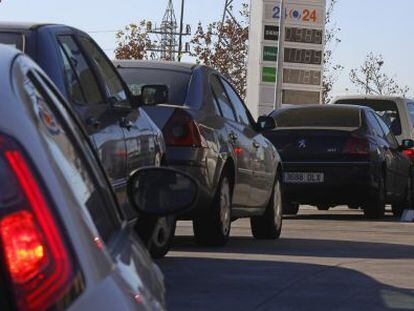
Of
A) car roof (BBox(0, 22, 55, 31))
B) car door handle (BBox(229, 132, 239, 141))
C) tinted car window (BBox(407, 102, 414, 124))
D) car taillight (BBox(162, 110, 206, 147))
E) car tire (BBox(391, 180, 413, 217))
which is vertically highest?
car roof (BBox(0, 22, 55, 31))

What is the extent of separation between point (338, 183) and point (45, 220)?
1385 centimetres

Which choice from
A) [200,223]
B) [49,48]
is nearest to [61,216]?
[49,48]

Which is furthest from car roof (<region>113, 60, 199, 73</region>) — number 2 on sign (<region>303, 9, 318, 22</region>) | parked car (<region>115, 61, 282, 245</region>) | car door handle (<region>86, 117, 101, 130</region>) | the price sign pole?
number 2 on sign (<region>303, 9, 318, 22</region>)

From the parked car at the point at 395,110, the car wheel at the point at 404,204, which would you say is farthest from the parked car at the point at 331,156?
the parked car at the point at 395,110

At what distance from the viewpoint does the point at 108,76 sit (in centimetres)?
757

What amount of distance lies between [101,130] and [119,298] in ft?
16.2

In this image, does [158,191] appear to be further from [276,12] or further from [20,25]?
[276,12]

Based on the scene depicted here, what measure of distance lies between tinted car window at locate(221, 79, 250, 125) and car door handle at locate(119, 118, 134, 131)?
3.70m

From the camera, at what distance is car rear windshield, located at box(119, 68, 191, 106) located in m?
10.1

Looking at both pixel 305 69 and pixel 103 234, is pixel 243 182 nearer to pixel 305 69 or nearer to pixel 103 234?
pixel 103 234

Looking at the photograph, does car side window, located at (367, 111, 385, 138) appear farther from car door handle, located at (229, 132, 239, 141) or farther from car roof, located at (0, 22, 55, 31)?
car roof, located at (0, 22, 55, 31)

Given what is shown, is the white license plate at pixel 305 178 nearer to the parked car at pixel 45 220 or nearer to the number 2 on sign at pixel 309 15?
the parked car at pixel 45 220

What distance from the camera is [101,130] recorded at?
22.5 feet

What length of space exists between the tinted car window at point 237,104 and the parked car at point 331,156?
12.2 feet
